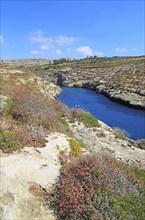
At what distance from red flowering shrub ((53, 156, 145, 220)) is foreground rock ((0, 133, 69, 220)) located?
61 centimetres

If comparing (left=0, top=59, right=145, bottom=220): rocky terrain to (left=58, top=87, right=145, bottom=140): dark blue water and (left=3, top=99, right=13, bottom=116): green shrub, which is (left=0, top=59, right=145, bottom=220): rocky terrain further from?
(left=58, top=87, right=145, bottom=140): dark blue water

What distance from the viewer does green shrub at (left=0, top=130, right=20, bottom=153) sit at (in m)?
12.9

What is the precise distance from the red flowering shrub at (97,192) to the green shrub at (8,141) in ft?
10.9

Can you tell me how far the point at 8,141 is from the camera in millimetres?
13180

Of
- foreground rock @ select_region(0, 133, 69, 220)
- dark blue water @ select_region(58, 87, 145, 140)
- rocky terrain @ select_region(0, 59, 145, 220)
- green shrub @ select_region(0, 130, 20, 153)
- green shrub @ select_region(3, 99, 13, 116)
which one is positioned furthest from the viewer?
dark blue water @ select_region(58, 87, 145, 140)

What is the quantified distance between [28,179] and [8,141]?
2.94 meters

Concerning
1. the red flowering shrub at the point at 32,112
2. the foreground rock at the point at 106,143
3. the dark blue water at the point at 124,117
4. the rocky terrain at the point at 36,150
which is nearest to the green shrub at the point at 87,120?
the rocky terrain at the point at 36,150

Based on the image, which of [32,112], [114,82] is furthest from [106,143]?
[114,82]

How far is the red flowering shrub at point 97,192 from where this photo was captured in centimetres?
871

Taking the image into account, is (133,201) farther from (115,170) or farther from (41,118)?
(41,118)

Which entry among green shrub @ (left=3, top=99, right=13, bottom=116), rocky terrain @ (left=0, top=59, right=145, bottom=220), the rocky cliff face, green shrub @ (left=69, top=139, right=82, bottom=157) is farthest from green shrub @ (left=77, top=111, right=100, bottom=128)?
the rocky cliff face

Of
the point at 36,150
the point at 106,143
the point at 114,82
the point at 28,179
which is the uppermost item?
the point at 36,150

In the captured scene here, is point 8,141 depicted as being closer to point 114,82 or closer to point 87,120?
point 87,120

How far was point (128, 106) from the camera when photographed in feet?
191
